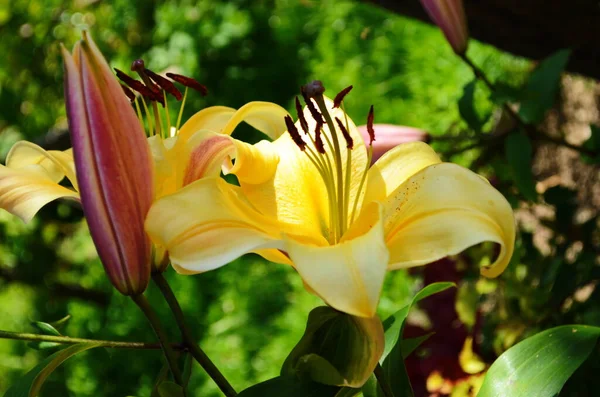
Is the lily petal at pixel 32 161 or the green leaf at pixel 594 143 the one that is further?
the green leaf at pixel 594 143

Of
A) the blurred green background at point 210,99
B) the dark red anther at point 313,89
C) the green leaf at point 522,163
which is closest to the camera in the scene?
the dark red anther at point 313,89

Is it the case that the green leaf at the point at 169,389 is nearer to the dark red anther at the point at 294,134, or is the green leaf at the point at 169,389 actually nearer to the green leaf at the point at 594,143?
the dark red anther at the point at 294,134

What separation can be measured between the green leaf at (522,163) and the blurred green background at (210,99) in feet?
1.26

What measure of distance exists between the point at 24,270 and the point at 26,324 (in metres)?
0.15

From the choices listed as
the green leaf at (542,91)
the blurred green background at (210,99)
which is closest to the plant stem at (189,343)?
the green leaf at (542,91)

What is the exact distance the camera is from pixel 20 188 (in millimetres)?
526

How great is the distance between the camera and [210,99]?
212 cm

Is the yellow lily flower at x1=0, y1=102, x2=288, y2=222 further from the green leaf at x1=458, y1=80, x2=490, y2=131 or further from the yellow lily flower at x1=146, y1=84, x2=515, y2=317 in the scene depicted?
the green leaf at x1=458, y1=80, x2=490, y2=131

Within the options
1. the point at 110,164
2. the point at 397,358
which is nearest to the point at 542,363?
the point at 397,358

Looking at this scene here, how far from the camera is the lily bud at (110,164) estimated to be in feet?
1.39

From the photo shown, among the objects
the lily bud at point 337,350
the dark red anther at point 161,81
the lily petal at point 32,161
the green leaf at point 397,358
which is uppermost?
the dark red anther at point 161,81

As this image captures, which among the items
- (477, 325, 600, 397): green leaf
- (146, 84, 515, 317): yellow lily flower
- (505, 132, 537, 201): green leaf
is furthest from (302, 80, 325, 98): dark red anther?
(505, 132, 537, 201): green leaf

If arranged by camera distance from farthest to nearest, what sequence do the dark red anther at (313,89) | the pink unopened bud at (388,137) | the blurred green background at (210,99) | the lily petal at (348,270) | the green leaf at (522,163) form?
the blurred green background at (210,99) < the green leaf at (522,163) < the pink unopened bud at (388,137) < the dark red anther at (313,89) < the lily petal at (348,270)

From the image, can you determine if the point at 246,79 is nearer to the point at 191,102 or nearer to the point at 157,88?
the point at 191,102
